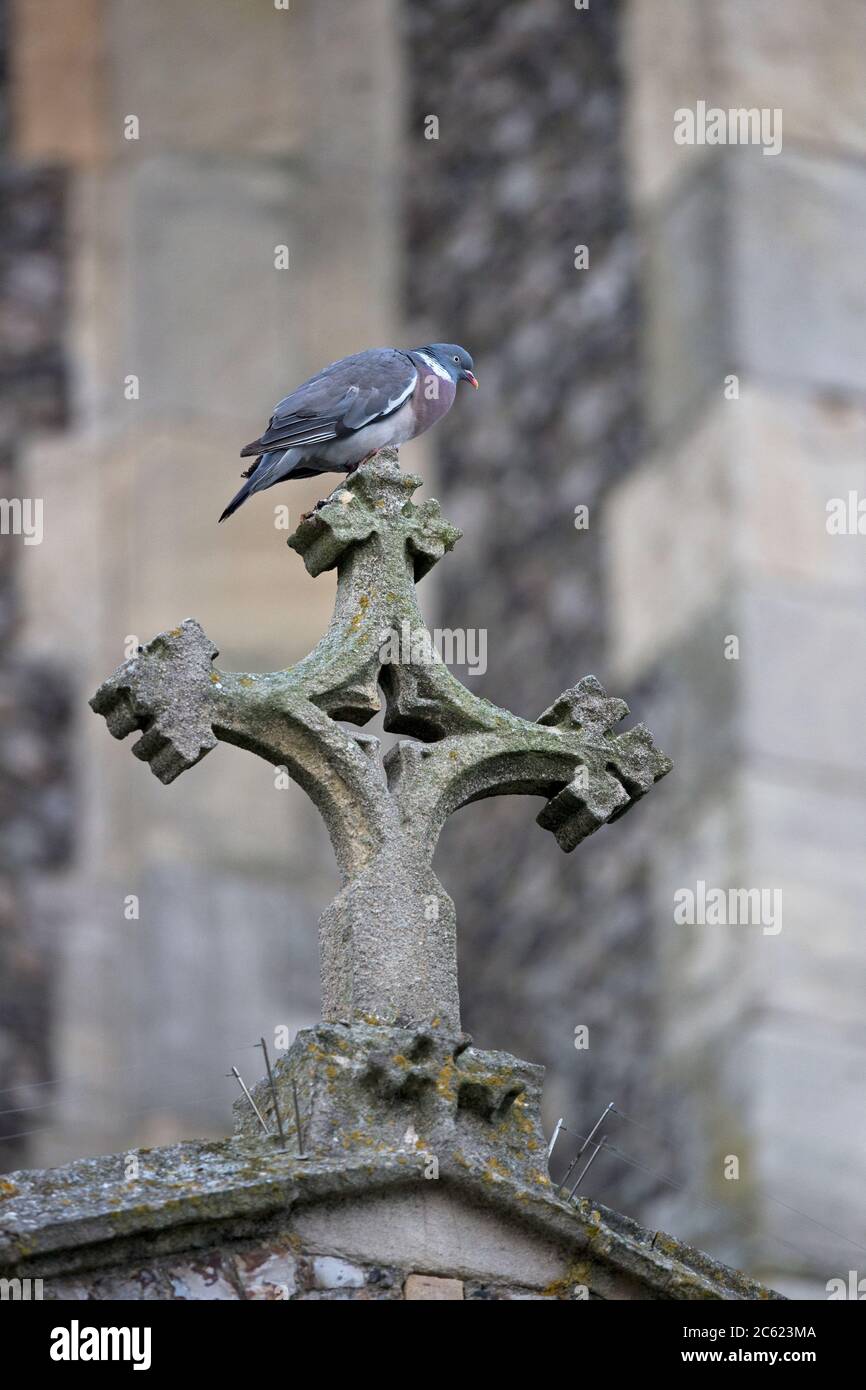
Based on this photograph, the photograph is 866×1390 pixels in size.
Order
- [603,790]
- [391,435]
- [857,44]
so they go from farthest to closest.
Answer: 1. [857,44]
2. [391,435]
3. [603,790]

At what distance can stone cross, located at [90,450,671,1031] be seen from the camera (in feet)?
17.8

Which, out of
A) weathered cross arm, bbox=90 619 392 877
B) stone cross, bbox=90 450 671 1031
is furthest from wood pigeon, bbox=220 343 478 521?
weathered cross arm, bbox=90 619 392 877

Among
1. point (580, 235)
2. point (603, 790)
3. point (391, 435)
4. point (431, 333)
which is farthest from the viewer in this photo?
point (431, 333)

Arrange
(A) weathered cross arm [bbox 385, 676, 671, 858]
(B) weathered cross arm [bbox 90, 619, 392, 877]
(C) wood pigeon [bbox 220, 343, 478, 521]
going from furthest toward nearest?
(C) wood pigeon [bbox 220, 343, 478, 521], (A) weathered cross arm [bbox 385, 676, 671, 858], (B) weathered cross arm [bbox 90, 619, 392, 877]

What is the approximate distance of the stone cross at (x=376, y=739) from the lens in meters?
5.42

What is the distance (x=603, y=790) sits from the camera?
233 inches

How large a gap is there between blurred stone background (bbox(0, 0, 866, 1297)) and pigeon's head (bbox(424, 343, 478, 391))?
342 centimetres

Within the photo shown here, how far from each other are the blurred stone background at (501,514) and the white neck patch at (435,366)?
3.62 metres

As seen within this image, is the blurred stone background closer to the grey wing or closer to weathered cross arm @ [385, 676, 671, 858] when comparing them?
the grey wing

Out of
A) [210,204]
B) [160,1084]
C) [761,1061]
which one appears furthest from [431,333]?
[761,1061]

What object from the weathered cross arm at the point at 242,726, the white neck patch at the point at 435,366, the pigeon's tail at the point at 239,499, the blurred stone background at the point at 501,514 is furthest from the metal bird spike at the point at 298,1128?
the blurred stone background at the point at 501,514

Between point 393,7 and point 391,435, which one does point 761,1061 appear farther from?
point 393,7

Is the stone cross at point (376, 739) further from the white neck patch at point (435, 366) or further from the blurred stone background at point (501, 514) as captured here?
the blurred stone background at point (501, 514)

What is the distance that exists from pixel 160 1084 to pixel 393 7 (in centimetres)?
537
